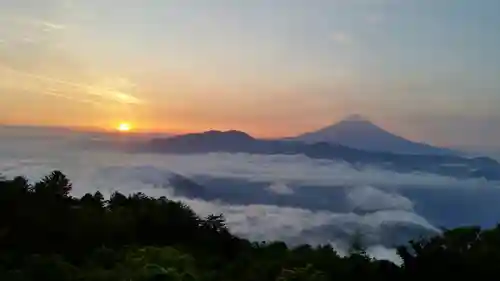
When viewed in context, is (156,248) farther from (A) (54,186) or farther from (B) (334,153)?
(B) (334,153)

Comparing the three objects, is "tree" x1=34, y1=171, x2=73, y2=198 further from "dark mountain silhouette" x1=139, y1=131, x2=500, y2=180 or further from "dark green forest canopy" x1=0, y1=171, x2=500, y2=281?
"dark mountain silhouette" x1=139, y1=131, x2=500, y2=180

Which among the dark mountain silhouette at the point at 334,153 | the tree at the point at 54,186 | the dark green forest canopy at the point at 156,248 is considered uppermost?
the dark mountain silhouette at the point at 334,153

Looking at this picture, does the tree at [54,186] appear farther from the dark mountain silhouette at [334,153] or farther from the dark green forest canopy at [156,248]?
the dark mountain silhouette at [334,153]

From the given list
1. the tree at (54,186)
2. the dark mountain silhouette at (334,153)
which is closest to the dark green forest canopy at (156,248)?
the tree at (54,186)

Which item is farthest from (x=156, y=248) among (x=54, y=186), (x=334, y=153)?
(x=334, y=153)

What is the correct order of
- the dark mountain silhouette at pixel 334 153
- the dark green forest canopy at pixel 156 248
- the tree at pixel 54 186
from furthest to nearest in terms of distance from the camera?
1. the dark mountain silhouette at pixel 334 153
2. the tree at pixel 54 186
3. the dark green forest canopy at pixel 156 248
